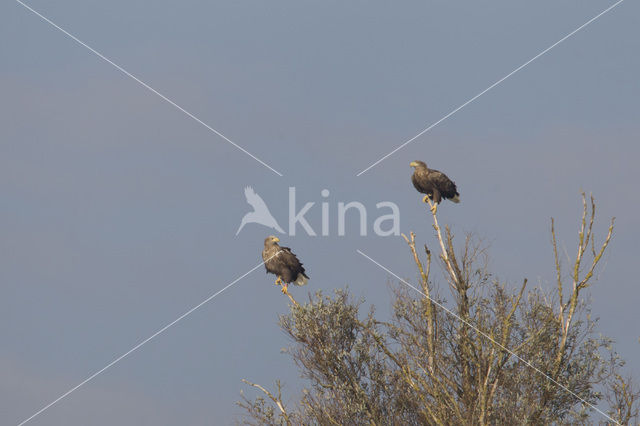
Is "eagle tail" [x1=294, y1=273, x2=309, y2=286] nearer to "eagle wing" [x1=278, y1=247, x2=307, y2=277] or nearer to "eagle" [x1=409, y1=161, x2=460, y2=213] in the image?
"eagle wing" [x1=278, y1=247, x2=307, y2=277]

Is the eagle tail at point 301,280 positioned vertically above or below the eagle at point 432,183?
below

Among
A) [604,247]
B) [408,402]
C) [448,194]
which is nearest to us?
[604,247]

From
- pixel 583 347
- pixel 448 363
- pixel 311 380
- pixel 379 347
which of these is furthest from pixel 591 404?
pixel 311 380

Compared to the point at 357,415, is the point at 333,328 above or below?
above

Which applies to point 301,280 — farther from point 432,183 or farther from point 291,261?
point 432,183

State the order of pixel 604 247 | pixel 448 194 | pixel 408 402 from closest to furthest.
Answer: pixel 604 247 → pixel 408 402 → pixel 448 194

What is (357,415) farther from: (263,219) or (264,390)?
(263,219)

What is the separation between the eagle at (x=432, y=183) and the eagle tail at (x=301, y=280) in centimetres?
385

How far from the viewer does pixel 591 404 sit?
20500 millimetres

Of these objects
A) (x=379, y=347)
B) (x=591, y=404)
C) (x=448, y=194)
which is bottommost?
(x=591, y=404)

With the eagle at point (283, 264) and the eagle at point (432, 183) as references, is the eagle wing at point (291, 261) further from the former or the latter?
the eagle at point (432, 183)

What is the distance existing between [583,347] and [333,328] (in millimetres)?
6025

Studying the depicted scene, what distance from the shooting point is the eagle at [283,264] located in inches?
828

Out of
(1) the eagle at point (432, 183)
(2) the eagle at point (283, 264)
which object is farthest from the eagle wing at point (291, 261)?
(1) the eagle at point (432, 183)
